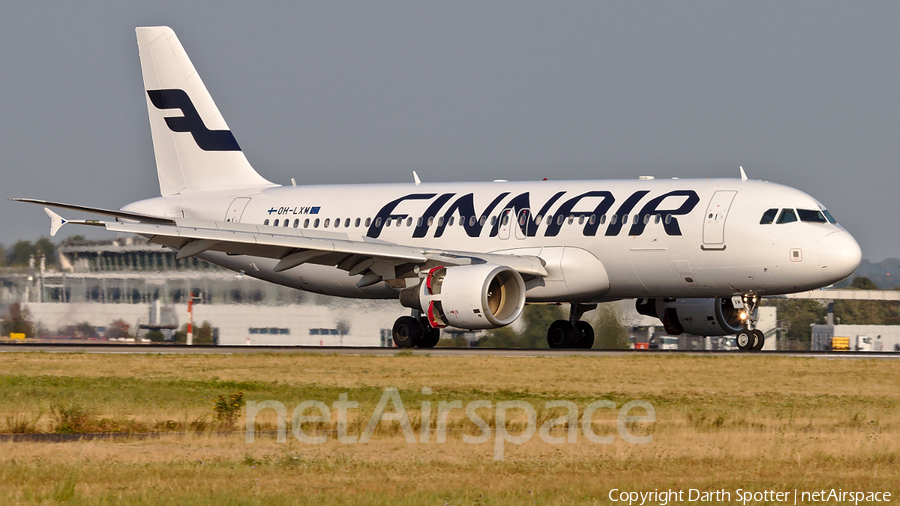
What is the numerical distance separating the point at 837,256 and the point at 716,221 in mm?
2501

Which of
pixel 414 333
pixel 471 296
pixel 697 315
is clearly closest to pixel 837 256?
pixel 697 315

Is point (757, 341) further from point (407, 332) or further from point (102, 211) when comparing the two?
point (102, 211)

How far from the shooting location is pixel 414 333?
2805cm

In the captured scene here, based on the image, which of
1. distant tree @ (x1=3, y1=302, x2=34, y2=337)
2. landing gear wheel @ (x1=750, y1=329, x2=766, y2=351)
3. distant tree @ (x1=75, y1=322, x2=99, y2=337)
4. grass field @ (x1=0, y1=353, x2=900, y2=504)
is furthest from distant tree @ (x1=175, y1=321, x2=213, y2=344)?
landing gear wheel @ (x1=750, y1=329, x2=766, y2=351)

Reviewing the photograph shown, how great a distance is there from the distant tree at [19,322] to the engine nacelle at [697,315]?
16092 mm

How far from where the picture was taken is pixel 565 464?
34.7 feet

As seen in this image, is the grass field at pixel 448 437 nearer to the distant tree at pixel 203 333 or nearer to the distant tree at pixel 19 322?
the distant tree at pixel 203 333

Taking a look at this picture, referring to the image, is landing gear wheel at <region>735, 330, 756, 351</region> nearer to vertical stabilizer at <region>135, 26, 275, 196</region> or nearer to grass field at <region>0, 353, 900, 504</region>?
grass field at <region>0, 353, 900, 504</region>

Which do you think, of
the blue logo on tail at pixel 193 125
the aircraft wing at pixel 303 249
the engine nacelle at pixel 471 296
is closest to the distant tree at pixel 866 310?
the aircraft wing at pixel 303 249

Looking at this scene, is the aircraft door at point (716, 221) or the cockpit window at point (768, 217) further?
the aircraft door at point (716, 221)

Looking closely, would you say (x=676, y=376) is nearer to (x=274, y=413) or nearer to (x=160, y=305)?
(x=274, y=413)

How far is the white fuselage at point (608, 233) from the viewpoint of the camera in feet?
80.8

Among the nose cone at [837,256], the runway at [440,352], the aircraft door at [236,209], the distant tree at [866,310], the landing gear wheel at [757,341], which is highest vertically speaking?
the aircraft door at [236,209]

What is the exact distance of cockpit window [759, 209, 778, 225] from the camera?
24.8 meters
